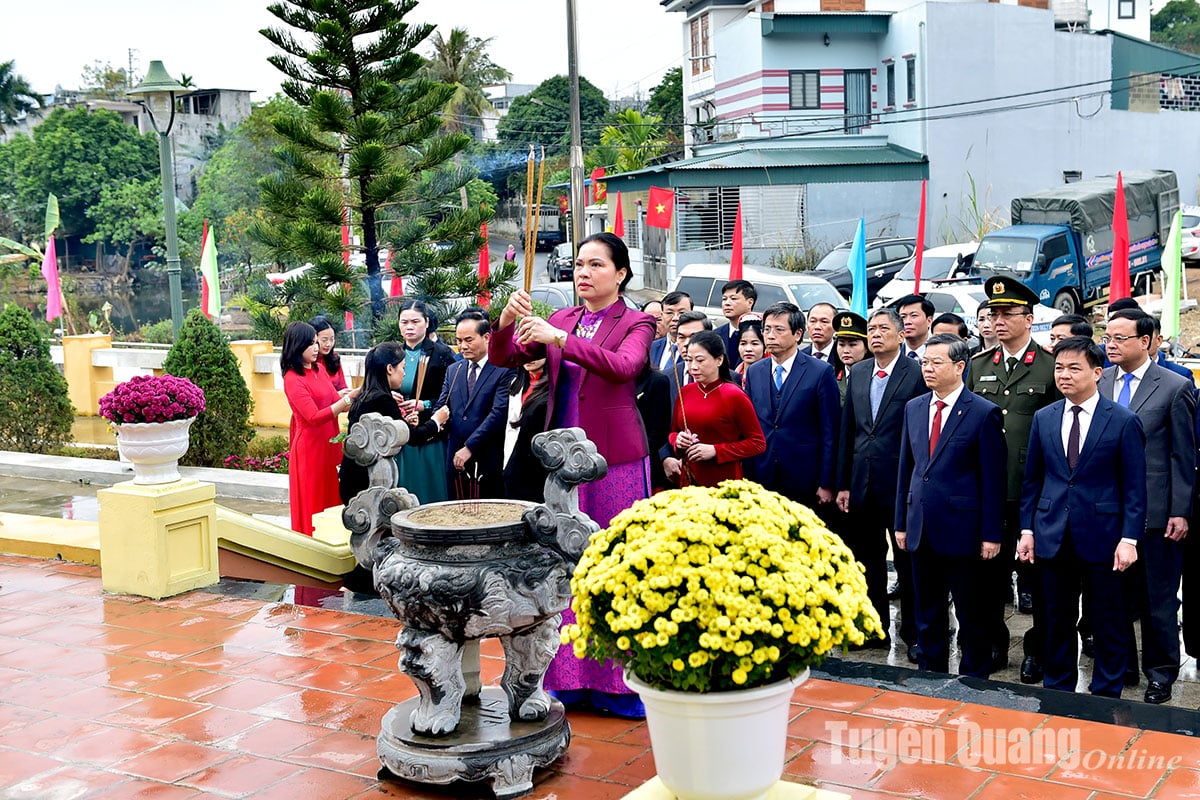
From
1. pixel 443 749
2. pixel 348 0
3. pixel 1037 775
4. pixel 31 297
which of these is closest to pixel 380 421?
pixel 443 749

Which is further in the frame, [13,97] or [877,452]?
[13,97]

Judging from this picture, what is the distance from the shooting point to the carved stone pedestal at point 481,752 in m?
3.51

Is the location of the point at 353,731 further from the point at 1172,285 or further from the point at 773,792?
the point at 1172,285

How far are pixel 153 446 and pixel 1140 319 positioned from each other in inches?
179

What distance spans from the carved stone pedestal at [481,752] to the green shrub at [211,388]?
8.26 meters

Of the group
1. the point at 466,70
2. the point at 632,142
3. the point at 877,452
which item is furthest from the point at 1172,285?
the point at 466,70

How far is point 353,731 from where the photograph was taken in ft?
13.4

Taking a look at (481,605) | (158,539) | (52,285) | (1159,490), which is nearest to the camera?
(481,605)

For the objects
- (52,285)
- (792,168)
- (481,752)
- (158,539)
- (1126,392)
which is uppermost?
(792,168)

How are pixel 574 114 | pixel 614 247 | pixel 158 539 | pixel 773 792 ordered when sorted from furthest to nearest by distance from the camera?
pixel 574 114
pixel 158 539
pixel 614 247
pixel 773 792

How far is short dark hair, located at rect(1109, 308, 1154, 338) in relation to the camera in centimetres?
518

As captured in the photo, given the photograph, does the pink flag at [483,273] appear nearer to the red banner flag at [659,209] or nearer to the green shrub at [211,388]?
the green shrub at [211,388]

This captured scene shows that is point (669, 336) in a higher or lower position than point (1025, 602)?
higher

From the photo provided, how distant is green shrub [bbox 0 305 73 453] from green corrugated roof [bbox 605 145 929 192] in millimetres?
16135
